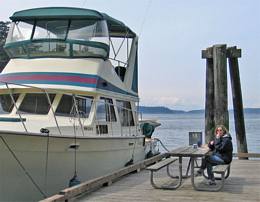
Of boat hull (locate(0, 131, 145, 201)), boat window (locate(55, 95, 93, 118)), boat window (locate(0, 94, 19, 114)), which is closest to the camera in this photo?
boat hull (locate(0, 131, 145, 201))

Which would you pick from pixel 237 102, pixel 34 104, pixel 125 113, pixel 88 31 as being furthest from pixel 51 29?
pixel 237 102

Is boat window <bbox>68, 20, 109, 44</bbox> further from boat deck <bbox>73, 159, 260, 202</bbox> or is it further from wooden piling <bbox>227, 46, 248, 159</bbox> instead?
wooden piling <bbox>227, 46, 248, 159</bbox>

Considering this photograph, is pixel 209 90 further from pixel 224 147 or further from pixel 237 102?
pixel 224 147

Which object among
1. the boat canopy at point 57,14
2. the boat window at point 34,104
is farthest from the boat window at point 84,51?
the boat window at point 34,104

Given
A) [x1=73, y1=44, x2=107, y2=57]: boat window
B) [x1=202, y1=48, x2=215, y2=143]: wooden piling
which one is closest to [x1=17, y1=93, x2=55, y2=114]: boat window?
[x1=73, y1=44, x2=107, y2=57]: boat window

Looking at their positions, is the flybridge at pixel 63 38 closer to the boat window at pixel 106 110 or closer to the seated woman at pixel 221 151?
the boat window at pixel 106 110

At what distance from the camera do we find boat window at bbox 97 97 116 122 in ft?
37.2

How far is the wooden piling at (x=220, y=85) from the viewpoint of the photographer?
46.3ft

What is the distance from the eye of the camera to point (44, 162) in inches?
354

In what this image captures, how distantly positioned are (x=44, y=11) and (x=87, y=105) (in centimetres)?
294

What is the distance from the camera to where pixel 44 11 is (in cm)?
1215

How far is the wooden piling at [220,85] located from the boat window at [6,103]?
6206mm

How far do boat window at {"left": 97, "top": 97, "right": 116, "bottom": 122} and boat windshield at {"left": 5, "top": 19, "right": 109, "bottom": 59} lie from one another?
1.19 meters

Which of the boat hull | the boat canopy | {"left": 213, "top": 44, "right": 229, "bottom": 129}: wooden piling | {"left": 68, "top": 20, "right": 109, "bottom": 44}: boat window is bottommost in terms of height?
the boat hull
